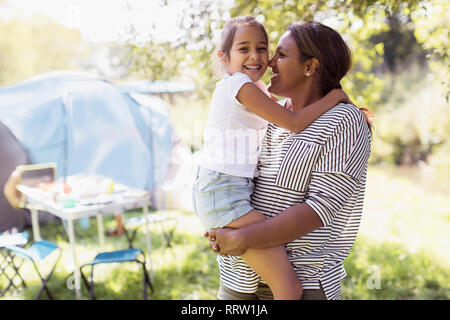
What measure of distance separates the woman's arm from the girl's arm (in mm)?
310

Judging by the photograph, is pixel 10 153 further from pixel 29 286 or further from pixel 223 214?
pixel 223 214

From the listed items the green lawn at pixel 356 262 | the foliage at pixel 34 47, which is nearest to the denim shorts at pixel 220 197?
the green lawn at pixel 356 262

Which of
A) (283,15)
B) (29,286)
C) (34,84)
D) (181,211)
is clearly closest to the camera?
(283,15)

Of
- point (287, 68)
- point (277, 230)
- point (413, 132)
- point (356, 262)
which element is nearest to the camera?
point (277, 230)

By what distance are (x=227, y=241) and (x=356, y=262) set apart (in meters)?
4.35

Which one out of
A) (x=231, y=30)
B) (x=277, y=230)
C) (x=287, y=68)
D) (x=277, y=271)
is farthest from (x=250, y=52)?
(x=277, y=271)

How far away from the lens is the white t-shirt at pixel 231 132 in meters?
1.73

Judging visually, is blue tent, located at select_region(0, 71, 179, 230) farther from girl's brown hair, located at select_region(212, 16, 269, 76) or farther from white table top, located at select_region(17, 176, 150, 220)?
girl's brown hair, located at select_region(212, 16, 269, 76)

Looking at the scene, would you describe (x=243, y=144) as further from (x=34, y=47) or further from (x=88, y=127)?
(x=34, y=47)

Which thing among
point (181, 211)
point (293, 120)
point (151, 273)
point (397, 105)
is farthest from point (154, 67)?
point (397, 105)

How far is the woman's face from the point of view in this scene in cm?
175

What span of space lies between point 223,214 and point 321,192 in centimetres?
36

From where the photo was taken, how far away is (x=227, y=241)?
1570 mm

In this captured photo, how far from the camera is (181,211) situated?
859 centimetres
